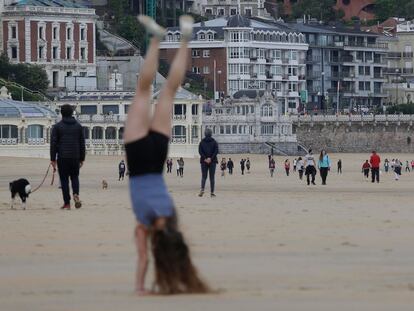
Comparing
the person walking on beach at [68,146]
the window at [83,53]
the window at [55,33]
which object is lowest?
the person walking on beach at [68,146]

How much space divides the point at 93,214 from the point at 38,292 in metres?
10.0

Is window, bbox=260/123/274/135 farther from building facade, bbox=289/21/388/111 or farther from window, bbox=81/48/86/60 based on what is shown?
building facade, bbox=289/21/388/111

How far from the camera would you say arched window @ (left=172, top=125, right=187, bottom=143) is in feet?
356

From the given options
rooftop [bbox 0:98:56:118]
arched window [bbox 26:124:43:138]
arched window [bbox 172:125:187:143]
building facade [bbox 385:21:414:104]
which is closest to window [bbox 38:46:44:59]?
arched window [bbox 172:125:187:143]

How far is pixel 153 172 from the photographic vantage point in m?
15.4

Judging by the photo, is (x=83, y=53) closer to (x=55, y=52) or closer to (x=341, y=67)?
(x=55, y=52)

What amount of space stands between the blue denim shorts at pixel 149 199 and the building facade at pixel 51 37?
112 meters

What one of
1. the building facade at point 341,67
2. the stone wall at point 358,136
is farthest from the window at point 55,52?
the building facade at point 341,67

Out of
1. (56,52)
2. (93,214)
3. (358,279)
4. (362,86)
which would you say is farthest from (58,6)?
(358,279)

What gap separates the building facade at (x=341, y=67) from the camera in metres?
164

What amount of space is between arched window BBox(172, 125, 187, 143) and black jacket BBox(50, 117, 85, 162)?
8228cm

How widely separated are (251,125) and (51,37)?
15781 mm

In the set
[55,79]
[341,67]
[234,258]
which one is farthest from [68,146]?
[341,67]

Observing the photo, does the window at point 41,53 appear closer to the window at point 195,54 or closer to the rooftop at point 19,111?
the window at point 195,54
